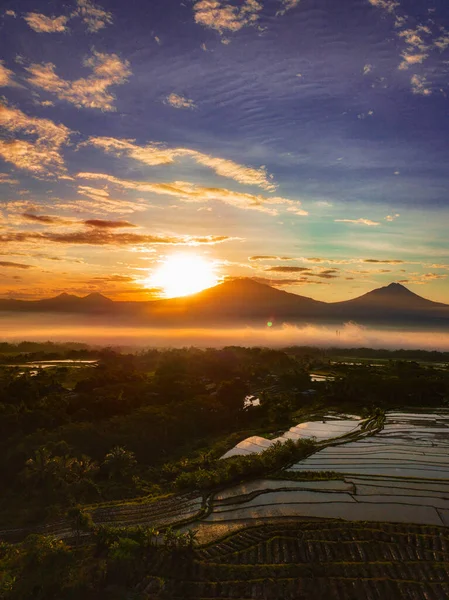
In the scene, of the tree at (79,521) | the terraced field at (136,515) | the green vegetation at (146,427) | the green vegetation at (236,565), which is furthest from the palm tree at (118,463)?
the green vegetation at (236,565)

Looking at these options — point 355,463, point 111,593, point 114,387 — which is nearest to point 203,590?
point 111,593

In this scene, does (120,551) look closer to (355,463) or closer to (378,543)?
(378,543)

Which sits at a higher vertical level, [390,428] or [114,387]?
[114,387]

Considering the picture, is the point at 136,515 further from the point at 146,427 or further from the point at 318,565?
the point at 146,427

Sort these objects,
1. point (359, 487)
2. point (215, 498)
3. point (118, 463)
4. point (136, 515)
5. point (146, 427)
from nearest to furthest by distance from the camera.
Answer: point (136, 515)
point (215, 498)
point (359, 487)
point (118, 463)
point (146, 427)

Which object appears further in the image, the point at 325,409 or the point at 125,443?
the point at 325,409

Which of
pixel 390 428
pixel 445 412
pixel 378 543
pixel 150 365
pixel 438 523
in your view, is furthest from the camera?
pixel 150 365

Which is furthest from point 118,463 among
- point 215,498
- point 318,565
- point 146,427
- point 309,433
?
point 309,433

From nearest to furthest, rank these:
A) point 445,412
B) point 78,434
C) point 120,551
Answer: point 120,551 < point 78,434 < point 445,412
